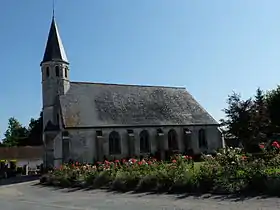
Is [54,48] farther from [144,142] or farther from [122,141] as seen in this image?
[144,142]

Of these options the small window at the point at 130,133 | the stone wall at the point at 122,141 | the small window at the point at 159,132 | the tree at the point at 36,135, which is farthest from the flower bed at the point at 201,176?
the tree at the point at 36,135

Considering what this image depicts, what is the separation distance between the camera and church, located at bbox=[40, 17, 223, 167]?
40.8m

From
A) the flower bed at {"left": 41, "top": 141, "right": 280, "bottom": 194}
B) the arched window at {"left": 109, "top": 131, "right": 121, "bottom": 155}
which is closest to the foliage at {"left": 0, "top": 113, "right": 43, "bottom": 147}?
the arched window at {"left": 109, "top": 131, "right": 121, "bottom": 155}

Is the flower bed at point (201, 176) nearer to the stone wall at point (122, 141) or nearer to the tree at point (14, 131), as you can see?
the stone wall at point (122, 141)

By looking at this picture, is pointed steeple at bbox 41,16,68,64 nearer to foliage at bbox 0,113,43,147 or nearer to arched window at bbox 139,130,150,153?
arched window at bbox 139,130,150,153

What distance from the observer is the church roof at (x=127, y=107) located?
41875mm

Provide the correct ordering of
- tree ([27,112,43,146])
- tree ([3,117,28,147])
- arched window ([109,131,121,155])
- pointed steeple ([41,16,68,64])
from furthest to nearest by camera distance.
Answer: tree ([3,117,28,147]), tree ([27,112,43,146]), pointed steeple ([41,16,68,64]), arched window ([109,131,121,155])

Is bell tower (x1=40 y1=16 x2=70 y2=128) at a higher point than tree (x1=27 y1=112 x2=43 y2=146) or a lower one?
higher

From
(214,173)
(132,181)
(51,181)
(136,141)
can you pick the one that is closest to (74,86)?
(136,141)

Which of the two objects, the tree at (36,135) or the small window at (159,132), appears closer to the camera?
the small window at (159,132)

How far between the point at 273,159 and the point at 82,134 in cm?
2745

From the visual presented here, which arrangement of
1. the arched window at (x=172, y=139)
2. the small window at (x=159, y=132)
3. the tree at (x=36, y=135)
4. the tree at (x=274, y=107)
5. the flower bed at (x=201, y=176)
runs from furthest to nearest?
the tree at (x=36, y=135) < the tree at (x=274, y=107) < the arched window at (x=172, y=139) < the small window at (x=159, y=132) < the flower bed at (x=201, y=176)

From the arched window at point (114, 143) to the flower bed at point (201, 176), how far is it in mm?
19554

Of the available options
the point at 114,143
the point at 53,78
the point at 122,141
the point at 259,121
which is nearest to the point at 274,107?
the point at 259,121
